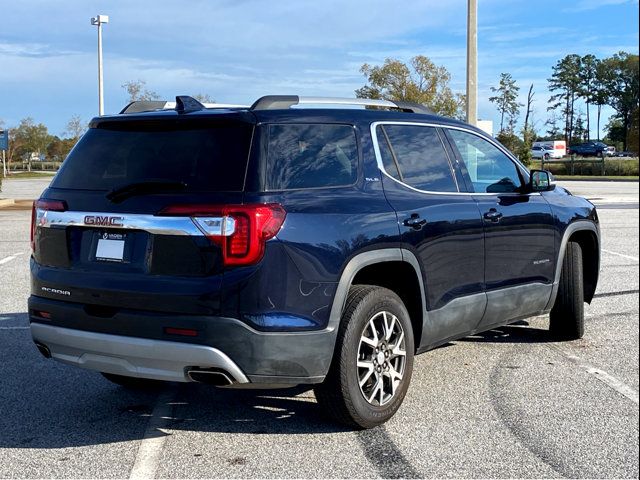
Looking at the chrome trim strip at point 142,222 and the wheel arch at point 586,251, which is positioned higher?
the chrome trim strip at point 142,222

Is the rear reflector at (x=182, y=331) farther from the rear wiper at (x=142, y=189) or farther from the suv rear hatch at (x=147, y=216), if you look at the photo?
the rear wiper at (x=142, y=189)

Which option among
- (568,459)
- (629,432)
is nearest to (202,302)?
(568,459)

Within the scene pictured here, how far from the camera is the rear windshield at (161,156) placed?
419 cm

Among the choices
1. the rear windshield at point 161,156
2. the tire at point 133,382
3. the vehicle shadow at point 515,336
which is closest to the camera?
the rear windshield at point 161,156

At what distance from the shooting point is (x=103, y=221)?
4309 millimetres

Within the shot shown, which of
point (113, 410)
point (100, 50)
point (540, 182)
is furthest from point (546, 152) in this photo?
point (113, 410)

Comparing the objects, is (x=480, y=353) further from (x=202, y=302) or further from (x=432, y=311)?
(x=202, y=302)

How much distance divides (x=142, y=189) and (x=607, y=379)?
3466 millimetres

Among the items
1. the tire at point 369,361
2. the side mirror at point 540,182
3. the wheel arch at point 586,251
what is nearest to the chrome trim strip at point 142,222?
the tire at point 369,361

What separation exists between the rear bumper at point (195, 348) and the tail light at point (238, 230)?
34cm

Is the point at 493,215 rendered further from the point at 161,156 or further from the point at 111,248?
the point at 111,248

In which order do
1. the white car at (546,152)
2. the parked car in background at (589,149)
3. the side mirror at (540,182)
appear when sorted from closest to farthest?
the side mirror at (540,182)
the white car at (546,152)
the parked car in background at (589,149)

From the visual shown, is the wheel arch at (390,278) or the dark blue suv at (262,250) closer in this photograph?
the dark blue suv at (262,250)

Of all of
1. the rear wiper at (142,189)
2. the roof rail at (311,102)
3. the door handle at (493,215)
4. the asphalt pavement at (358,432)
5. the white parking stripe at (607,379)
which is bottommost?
the asphalt pavement at (358,432)
